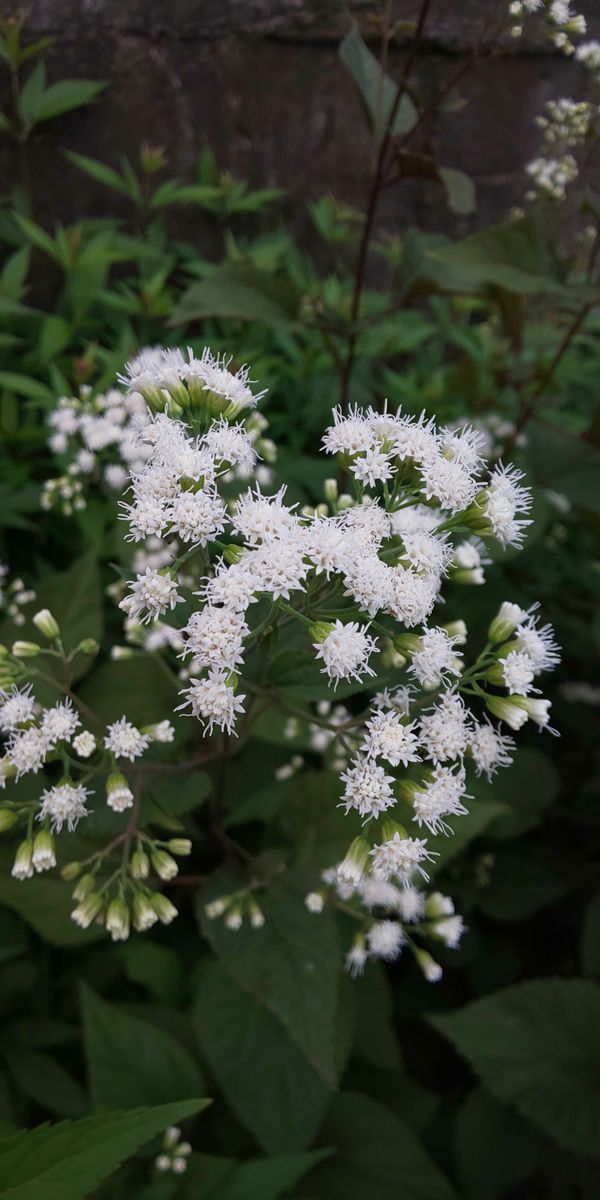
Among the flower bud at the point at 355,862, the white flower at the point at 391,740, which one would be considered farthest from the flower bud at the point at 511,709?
the flower bud at the point at 355,862

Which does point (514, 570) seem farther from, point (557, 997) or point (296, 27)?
point (296, 27)

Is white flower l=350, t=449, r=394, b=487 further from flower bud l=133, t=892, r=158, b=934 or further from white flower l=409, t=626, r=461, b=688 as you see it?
flower bud l=133, t=892, r=158, b=934

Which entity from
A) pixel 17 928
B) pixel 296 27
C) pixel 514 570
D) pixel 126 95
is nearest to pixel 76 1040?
pixel 17 928

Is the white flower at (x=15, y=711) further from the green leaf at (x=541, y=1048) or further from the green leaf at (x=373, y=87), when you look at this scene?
the green leaf at (x=373, y=87)

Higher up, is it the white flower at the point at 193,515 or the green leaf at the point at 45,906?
the white flower at the point at 193,515

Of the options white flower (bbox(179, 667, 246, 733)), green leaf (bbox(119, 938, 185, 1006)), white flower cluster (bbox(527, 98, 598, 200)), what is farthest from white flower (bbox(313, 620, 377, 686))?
white flower cluster (bbox(527, 98, 598, 200))

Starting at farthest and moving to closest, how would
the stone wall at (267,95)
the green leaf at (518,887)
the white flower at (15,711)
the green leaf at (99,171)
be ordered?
the stone wall at (267,95) < the green leaf at (99,171) < the green leaf at (518,887) < the white flower at (15,711)

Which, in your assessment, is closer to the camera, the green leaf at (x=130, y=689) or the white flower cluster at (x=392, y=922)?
the white flower cluster at (x=392, y=922)
